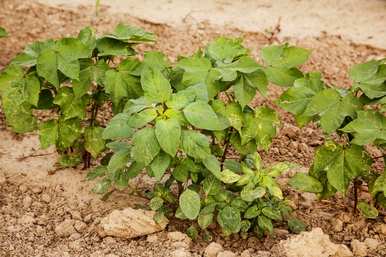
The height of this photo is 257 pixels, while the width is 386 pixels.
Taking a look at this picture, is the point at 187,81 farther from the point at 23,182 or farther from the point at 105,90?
the point at 23,182

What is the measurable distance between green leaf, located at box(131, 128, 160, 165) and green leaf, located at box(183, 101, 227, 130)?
0.15 metres

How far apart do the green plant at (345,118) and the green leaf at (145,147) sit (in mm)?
554

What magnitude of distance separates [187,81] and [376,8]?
2311mm

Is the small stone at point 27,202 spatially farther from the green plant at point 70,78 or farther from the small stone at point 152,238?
the small stone at point 152,238

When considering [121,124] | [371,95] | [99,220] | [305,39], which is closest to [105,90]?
[121,124]

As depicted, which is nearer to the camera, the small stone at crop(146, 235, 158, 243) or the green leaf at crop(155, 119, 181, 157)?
the green leaf at crop(155, 119, 181, 157)

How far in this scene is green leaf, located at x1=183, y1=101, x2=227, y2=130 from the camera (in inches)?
99.1

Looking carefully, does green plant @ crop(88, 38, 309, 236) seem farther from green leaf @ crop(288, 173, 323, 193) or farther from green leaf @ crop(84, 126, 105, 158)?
green leaf @ crop(84, 126, 105, 158)

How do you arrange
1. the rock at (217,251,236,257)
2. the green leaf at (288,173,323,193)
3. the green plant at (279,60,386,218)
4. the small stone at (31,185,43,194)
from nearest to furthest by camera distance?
the green plant at (279,60,386,218) < the rock at (217,251,236,257) < the green leaf at (288,173,323,193) < the small stone at (31,185,43,194)

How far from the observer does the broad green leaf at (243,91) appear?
2.66m

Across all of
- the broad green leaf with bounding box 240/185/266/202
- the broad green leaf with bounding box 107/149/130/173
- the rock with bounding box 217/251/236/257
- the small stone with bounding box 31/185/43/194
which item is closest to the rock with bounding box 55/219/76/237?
the small stone with bounding box 31/185/43/194

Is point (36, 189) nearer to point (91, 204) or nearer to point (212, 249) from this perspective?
point (91, 204)

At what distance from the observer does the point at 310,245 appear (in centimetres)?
267

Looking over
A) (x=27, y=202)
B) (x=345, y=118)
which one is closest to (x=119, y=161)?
(x=27, y=202)
